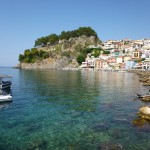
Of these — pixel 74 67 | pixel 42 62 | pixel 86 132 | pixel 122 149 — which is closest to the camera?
pixel 122 149

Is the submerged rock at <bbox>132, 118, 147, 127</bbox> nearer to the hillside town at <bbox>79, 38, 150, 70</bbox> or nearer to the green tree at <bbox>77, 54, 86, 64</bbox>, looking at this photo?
the hillside town at <bbox>79, 38, 150, 70</bbox>

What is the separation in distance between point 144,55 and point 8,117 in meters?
134

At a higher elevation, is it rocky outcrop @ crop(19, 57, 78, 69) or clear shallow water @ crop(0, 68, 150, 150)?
rocky outcrop @ crop(19, 57, 78, 69)

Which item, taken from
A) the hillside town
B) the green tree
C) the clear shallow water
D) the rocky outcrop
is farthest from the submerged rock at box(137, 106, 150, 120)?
the green tree

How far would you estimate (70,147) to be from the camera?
15.7 meters

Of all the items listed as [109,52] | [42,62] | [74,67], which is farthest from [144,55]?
[42,62]

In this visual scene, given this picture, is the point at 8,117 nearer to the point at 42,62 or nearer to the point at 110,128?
the point at 110,128

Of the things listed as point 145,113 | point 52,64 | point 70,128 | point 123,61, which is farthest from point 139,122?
point 52,64

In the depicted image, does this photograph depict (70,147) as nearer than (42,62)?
Yes

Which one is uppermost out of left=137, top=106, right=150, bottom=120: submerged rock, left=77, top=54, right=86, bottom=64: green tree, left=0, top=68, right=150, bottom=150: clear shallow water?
left=77, top=54, right=86, bottom=64: green tree

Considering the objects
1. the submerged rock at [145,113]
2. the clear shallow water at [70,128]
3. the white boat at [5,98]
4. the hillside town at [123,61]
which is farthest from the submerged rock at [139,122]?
the hillside town at [123,61]

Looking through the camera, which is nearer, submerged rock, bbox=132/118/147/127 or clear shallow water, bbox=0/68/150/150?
clear shallow water, bbox=0/68/150/150

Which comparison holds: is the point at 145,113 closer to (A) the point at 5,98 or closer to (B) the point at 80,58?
(A) the point at 5,98

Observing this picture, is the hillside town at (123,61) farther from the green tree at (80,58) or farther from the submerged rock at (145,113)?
the submerged rock at (145,113)
